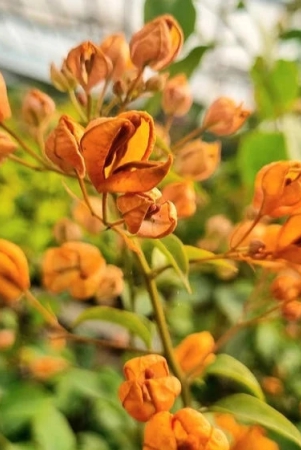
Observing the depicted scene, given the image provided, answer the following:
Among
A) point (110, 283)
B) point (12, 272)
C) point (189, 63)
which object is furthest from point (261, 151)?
point (12, 272)

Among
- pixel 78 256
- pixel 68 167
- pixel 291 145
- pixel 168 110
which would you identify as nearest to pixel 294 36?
pixel 291 145

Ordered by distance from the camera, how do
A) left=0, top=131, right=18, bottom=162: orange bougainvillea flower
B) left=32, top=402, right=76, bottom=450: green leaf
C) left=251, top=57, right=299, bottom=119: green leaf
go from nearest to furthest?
left=0, top=131, right=18, bottom=162: orange bougainvillea flower, left=32, top=402, right=76, bottom=450: green leaf, left=251, top=57, right=299, bottom=119: green leaf

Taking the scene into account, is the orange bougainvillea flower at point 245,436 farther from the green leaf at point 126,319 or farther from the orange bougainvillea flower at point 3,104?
the orange bougainvillea flower at point 3,104

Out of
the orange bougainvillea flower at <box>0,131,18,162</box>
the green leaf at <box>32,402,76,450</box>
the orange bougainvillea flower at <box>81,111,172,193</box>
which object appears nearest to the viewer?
the orange bougainvillea flower at <box>81,111,172,193</box>

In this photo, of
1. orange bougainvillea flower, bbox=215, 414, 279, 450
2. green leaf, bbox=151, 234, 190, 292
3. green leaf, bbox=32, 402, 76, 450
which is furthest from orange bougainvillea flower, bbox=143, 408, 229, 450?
green leaf, bbox=32, 402, 76, 450

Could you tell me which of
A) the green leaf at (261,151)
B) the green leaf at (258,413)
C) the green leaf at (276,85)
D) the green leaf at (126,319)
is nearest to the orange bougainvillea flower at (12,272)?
the green leaf at (126,319)

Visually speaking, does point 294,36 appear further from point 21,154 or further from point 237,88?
point 237,88

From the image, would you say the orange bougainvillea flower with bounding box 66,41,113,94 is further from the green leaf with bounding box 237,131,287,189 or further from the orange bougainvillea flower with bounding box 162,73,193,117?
the green leaf with bounding box 237,131,287,189
